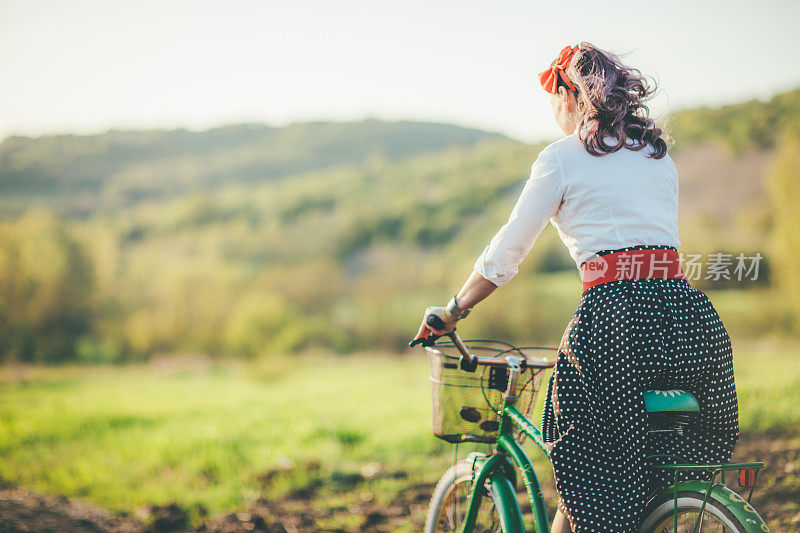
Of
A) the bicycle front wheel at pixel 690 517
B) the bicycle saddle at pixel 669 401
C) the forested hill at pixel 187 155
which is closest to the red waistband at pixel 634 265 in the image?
the bicycle saddle at pixel 669 401

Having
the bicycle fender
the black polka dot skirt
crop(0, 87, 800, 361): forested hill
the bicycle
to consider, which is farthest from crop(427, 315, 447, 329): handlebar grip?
crop(0, 87, 800, 361): forested hill

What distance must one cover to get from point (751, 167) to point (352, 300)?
576 inches

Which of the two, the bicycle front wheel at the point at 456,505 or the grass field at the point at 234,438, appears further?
the grass field at the point at 234,438

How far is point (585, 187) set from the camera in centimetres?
170

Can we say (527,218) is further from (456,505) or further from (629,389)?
(456,505)

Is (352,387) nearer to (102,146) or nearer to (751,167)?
(751,167)

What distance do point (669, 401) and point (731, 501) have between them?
27 centimetres

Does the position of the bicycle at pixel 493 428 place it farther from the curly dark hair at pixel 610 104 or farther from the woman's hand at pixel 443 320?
the curly dark hair at pixel 610 104

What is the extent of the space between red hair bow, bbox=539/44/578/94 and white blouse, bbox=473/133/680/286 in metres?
0.21

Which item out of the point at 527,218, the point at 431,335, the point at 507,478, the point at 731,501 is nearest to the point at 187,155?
the point at 431,335

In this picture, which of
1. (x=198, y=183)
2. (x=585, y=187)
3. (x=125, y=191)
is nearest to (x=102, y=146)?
(x=125, y=191)

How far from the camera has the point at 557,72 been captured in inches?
73.6

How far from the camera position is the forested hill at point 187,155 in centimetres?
2586

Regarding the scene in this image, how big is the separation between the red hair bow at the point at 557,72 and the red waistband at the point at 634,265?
53 cm
